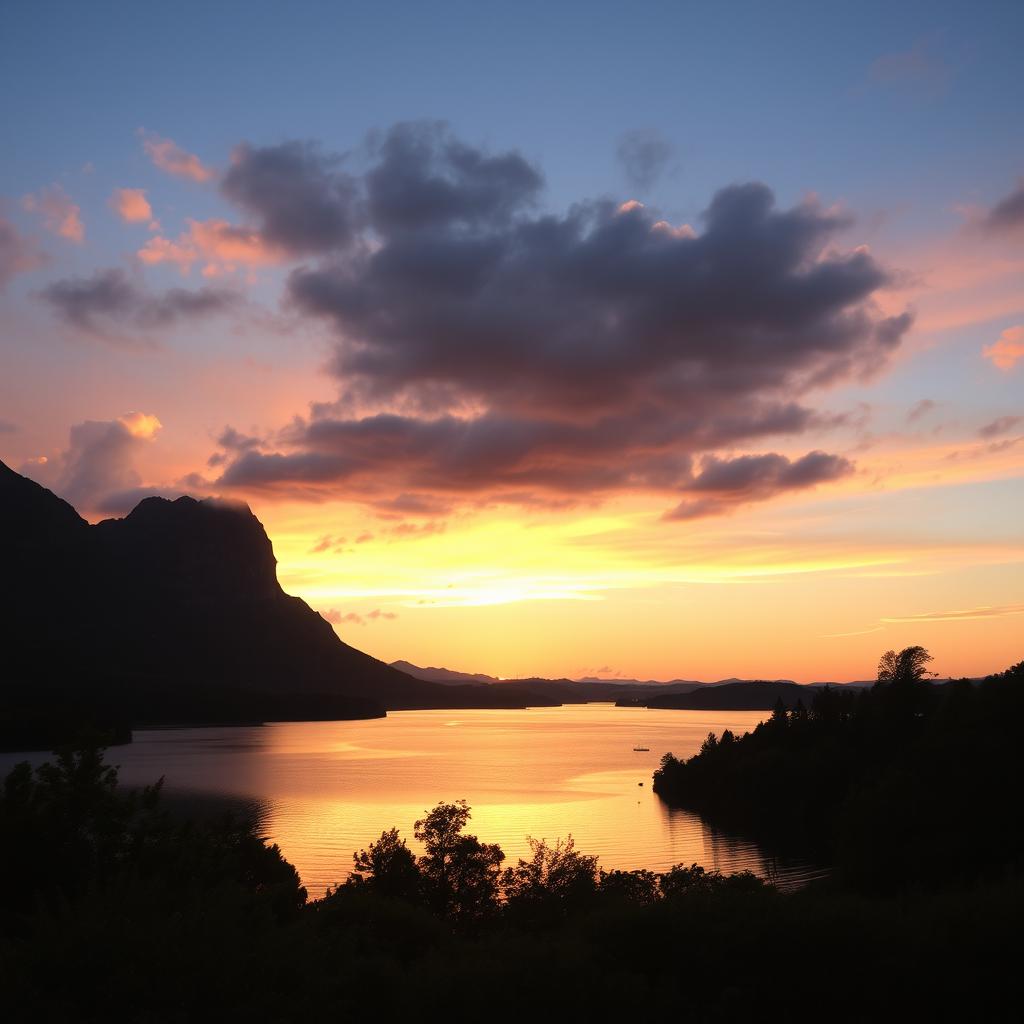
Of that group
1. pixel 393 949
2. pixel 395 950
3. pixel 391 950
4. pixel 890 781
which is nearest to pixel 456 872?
pixel 395 950

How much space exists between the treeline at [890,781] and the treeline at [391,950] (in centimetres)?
1907

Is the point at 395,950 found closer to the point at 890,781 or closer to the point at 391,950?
A: the point at 391,950

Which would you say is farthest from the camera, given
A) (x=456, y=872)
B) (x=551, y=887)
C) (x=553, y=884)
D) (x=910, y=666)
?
(x=910, y=666)

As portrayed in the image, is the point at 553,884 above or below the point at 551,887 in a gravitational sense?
above

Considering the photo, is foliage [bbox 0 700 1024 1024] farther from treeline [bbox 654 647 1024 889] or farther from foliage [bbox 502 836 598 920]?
treeline [bbox 654 647 1024 889]

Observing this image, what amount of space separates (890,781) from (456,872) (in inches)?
1260

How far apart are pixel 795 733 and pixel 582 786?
147ft

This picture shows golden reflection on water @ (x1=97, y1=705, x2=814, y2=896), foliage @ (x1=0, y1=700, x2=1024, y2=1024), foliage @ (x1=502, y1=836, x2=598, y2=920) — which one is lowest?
golden reflection on water @ (x1=97, y1=705, x2=814, y2=896)

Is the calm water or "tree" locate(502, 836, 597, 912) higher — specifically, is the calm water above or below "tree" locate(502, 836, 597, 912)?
below

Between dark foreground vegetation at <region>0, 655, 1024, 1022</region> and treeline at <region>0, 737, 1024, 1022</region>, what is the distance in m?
0.05

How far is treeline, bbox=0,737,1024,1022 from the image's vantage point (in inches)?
762

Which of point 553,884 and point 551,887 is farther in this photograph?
point 553,884

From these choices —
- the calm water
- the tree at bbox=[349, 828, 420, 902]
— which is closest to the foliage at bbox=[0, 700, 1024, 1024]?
the tree at bbox=[349, 828, 420, 902]

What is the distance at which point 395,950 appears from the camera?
35625 mm
